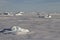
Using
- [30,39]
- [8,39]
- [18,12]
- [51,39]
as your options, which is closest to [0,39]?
[8,39]

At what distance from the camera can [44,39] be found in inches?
1175

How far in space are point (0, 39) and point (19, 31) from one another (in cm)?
697

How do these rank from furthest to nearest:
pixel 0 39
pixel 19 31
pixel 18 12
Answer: pixel 18 12, pixel 19 31, pixel 0 39

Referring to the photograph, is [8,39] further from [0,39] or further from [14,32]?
[14,32]

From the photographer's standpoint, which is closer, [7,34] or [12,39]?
[12,39]

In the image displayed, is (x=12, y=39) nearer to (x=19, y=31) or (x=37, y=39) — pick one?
(x=37, y=39)

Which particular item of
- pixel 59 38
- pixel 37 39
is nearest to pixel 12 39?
pixel 37 39

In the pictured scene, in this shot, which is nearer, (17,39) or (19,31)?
(17,39)

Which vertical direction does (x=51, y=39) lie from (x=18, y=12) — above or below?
above

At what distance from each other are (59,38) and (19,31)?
22.5 feet

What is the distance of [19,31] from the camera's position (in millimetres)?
35906

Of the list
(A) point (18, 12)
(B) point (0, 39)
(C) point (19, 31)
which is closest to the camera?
(B) point (0, 39)

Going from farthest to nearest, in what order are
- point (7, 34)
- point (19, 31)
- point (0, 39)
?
point (19, 31)
point (7, 34)
point (0, 39)

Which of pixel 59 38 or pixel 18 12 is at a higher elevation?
pixel 59 38
